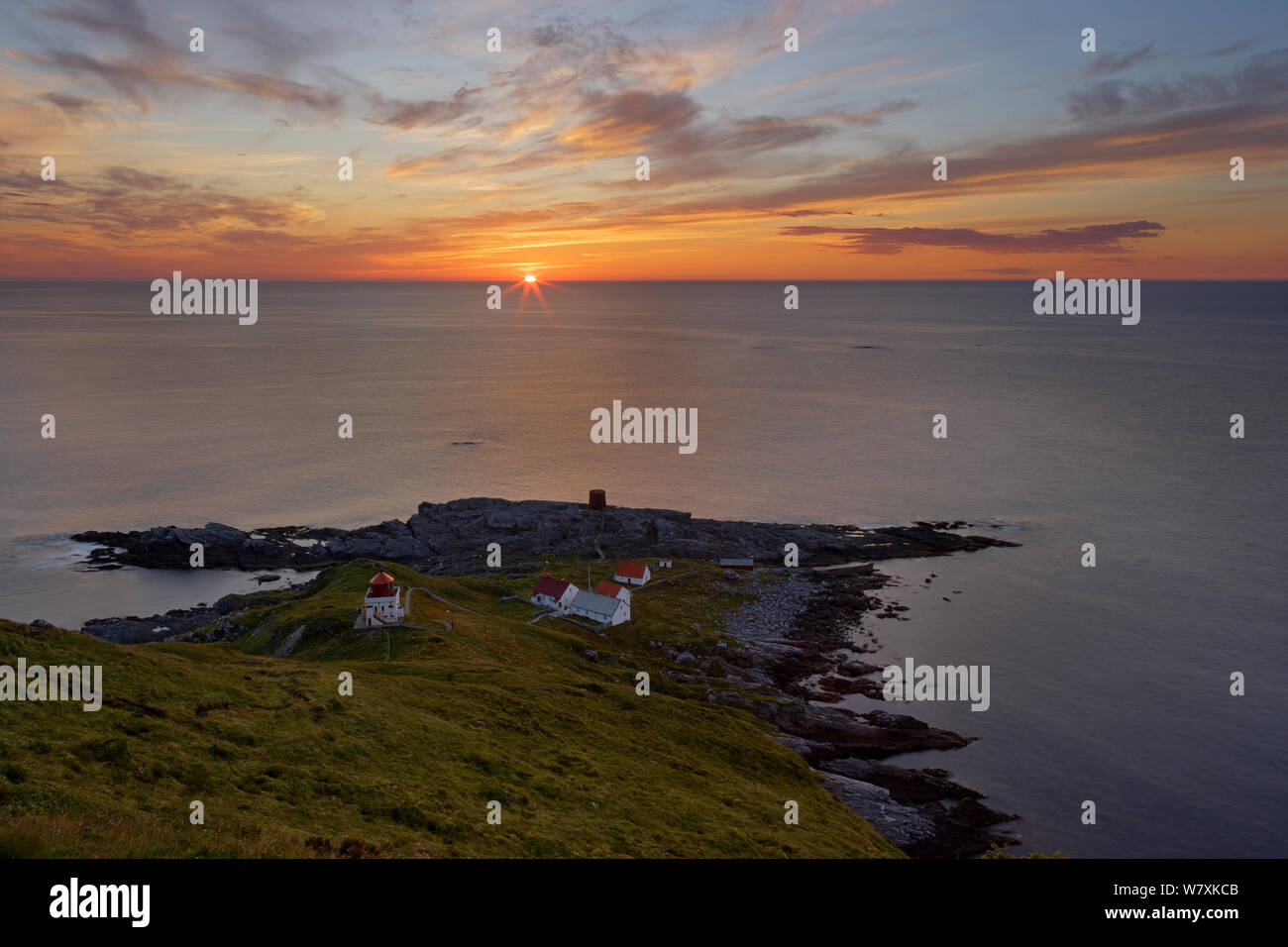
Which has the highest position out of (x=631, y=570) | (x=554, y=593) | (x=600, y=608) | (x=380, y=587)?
(x=380, y=587)

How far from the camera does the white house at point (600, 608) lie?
75.2 metres

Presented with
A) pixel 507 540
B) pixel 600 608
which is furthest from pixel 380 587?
pixel 507 540

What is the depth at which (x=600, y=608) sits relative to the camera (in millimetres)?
75688

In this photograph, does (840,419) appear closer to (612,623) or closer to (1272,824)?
(612,623)

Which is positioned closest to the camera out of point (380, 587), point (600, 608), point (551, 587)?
point (380, 587)

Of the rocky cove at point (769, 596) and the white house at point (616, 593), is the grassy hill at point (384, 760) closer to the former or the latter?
the rocky cove at point (769, 596)

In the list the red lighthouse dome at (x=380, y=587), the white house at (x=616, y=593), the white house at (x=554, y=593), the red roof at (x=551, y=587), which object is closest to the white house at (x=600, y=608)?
the white house at (x=616, y=593)

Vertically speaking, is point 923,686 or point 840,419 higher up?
point 840,419

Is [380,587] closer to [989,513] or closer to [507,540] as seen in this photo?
[507,540]

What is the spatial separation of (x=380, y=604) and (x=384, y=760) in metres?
26.1

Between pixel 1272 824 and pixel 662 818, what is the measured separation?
46.1m

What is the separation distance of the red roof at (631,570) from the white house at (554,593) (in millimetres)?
15288

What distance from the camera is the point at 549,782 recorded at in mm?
33812
